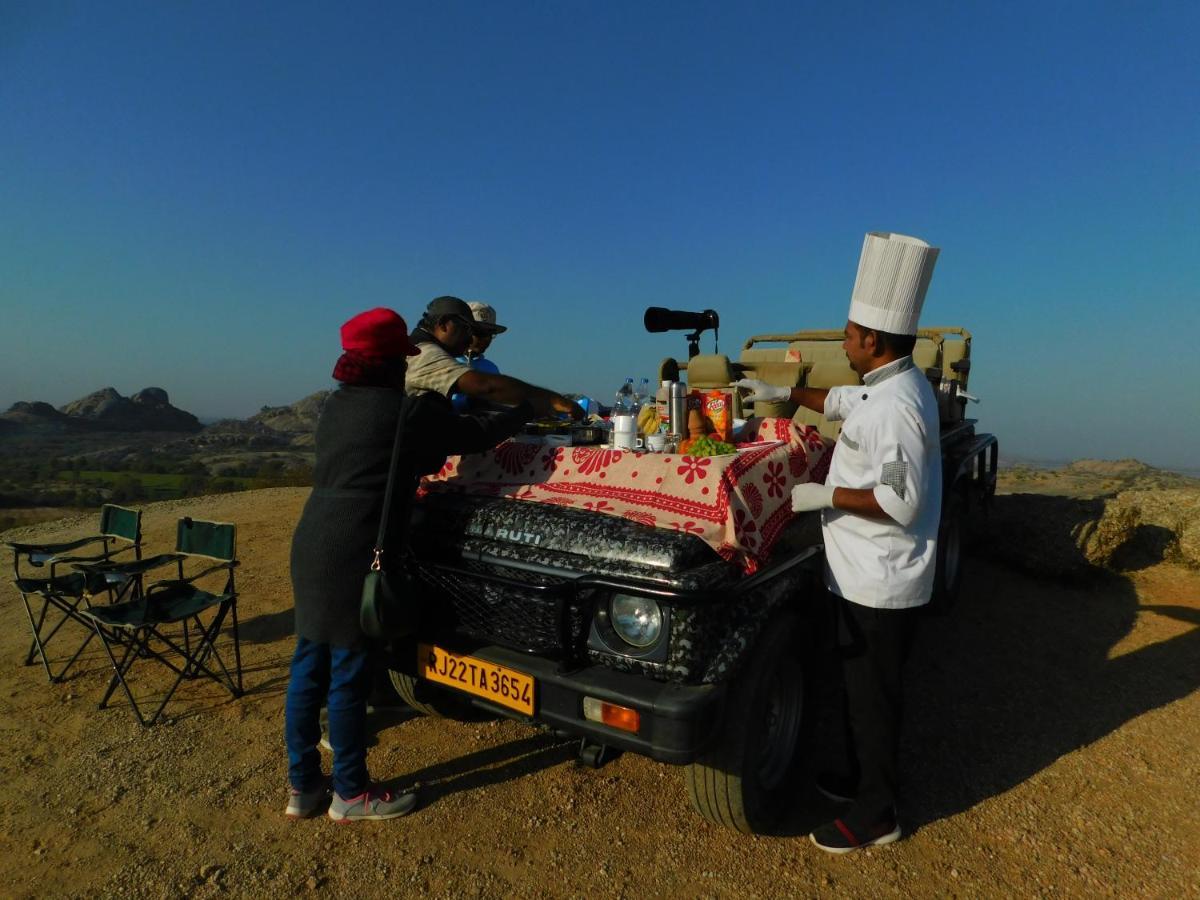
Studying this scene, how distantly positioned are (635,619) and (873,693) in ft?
3.46

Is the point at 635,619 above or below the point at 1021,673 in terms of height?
above

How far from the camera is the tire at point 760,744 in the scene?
89.6 inches

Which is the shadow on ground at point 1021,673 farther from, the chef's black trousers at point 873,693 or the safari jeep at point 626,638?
the safari jeep at point 626,638

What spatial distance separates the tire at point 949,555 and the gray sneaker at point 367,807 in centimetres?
357

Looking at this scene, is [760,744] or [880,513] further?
[760,744]

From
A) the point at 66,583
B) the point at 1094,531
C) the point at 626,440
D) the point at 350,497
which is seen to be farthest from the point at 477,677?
the point at 1094,531

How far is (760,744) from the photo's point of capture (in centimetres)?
247

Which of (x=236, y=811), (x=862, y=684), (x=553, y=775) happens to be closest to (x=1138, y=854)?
(x=862, y=684)

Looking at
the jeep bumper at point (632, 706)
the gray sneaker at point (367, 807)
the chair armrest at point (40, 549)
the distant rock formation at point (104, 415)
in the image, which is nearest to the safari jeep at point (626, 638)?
the jeep bumper at point (632, 706)

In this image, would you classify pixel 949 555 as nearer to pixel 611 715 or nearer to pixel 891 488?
pixel 891 488

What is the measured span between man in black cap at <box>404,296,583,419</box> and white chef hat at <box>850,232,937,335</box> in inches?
57.6

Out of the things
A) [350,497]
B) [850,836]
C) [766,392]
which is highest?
[766,392]

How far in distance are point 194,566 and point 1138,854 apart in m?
7.89

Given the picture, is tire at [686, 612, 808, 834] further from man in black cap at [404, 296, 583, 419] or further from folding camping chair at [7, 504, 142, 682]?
folding camping chair at [7, 504, 142, 682]
